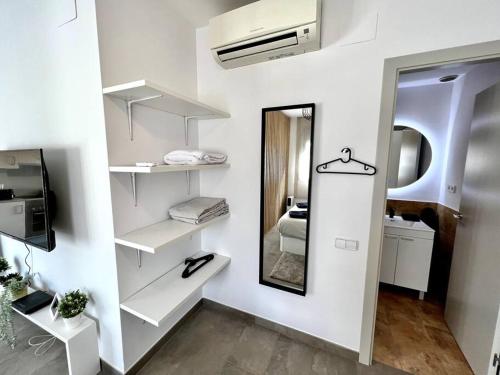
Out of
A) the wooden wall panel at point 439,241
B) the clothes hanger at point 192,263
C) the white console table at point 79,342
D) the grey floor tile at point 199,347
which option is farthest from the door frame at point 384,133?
the white console table at point 79,342

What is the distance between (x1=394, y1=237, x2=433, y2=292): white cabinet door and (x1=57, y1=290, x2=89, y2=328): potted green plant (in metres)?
2.84

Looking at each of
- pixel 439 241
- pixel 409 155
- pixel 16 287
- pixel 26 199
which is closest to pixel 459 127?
pixel 409 155

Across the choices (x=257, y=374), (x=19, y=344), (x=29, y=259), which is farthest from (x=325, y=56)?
(x=19, y=344)

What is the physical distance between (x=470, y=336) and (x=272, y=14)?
2633 mm

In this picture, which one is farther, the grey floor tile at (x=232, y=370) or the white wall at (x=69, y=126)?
the grey floor tile at (x=232, y=370)

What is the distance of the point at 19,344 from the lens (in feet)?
5.45

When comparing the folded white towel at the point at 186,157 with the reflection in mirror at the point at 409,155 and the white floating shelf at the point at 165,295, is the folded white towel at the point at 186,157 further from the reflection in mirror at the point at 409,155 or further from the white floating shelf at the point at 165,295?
the reflection in mirror at the point at 409,155

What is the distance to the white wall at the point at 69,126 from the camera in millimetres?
1232

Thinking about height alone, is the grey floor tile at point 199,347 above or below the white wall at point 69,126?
below

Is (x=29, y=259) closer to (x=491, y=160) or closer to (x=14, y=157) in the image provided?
(x=14, y=157)

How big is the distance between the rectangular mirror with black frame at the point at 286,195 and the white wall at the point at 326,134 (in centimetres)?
7

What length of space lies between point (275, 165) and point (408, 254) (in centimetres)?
180

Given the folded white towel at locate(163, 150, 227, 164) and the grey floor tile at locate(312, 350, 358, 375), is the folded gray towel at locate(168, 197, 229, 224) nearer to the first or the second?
the folded white towel at locate(163, 150, 227, 164)

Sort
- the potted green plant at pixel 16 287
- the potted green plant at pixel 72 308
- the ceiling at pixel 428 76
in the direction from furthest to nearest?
the ceiling at pixel 428 76 < the potted green plant at pixel 16 287 < the potted green plant at pixel 72 308
